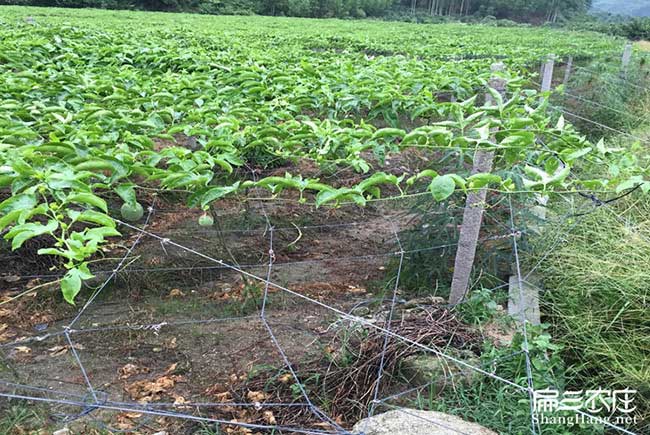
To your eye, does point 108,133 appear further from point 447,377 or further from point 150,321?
point 447,377

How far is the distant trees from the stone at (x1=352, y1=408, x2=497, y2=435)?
2930 centimetres

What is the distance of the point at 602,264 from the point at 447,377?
1.03 metres

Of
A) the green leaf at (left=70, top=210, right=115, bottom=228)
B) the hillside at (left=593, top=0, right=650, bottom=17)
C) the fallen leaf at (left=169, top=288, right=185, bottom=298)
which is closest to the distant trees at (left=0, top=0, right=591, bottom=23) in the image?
the fallen leaf at (left=169, top=288, right=185, bottom=298)

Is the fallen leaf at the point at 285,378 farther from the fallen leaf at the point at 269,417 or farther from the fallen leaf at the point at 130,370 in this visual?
the fallen leaf at the point at 130,370

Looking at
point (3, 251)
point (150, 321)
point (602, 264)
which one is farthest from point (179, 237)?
point (602, 264)

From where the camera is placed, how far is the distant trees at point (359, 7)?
30.7 metres

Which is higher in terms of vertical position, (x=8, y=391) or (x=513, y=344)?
(x=513, y=344)

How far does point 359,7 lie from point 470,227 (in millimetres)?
46174

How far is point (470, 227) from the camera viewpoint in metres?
2.35

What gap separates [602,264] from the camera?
245 centimetres

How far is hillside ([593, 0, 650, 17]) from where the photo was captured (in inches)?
4789
